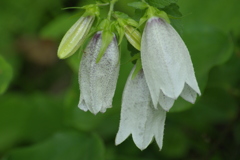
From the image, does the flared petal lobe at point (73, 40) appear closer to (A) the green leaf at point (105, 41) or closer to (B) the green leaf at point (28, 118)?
(A) the green leaf at point (105, 41)

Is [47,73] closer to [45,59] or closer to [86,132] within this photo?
[45,59]

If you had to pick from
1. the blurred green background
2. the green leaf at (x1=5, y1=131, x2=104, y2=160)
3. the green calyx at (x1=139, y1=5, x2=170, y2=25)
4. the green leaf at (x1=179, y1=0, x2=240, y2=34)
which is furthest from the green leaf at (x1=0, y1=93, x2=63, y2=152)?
the green calyx at (x1=139, y1=5, x2=170, y2=25)

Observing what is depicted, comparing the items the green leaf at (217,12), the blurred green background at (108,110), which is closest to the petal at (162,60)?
the blurred green background at (108,110)

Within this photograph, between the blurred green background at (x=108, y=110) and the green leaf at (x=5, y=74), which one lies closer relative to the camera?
the green leaf at (x=5, y=74)

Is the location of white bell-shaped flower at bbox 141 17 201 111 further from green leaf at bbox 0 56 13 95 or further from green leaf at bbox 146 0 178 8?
green leaf at bbox 0 56 13 95

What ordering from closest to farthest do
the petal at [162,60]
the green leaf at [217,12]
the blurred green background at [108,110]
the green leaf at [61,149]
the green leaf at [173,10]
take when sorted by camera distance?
1. the petal at [162,60]
2. the green leaf at [173,10]
3. the blurred green background at [108,110]
4. the green leaf at [61,149]
5. the green leaf at [217,12]

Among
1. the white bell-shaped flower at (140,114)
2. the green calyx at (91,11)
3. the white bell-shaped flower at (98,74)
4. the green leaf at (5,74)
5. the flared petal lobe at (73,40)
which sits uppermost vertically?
the green calyx at (91,11)

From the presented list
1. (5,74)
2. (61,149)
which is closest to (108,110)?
(61,149)
